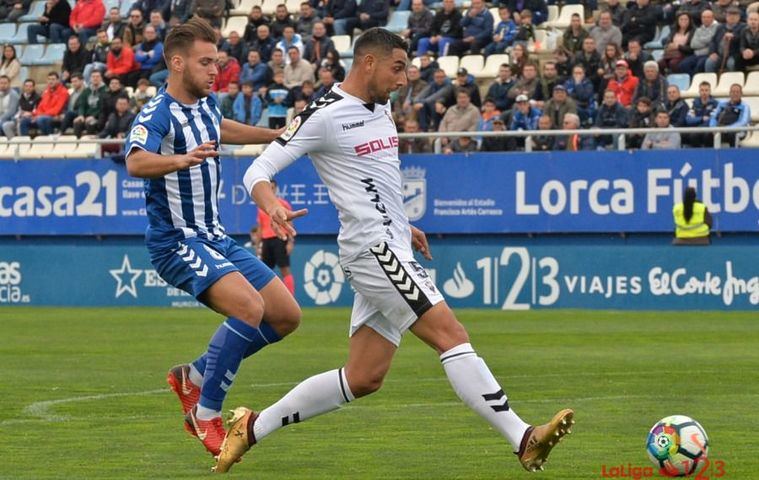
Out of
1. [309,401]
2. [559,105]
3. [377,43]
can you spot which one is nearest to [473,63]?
[559,105]

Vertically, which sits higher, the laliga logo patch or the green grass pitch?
the laliga logo patch

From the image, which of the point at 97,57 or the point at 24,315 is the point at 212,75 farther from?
the point at 97,57

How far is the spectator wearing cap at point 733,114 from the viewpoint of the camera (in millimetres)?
24297

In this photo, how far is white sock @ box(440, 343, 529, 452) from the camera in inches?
310

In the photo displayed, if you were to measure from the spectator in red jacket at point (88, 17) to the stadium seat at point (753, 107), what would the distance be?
47.3 ft

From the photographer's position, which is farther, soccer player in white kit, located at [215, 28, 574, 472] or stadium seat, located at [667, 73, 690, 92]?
stadium seat, located at [667, 73, 690, 92]

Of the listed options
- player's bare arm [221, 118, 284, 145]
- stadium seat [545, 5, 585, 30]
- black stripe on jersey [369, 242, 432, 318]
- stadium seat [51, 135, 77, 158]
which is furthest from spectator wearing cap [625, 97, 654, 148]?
black stripe on jersey [369, 242, 432, 318]

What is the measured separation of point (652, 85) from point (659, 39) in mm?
2333

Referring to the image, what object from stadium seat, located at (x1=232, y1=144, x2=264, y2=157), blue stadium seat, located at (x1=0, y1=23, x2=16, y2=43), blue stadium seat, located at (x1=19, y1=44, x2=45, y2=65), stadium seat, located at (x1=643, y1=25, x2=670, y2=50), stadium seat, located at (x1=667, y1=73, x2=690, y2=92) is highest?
blue stadium seat, located at (x1=0, y1=23, x2=16, y2=43)

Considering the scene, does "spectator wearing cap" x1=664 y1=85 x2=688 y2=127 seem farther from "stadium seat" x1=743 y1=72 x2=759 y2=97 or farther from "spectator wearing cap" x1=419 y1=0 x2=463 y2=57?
"spectator wearing cap" x1=419 y1=0 x2=463 y2=57

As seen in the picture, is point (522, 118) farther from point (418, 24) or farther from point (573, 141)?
point (418, 24)

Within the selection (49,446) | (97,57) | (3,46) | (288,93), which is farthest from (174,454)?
(3,46)

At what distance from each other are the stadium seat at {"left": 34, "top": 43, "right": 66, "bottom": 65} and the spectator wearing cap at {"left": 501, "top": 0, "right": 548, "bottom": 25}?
415 inches

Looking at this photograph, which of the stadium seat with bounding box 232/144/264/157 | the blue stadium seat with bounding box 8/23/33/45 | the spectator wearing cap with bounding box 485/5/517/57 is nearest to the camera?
the stadium seat with bounding box 232/144/264/157
